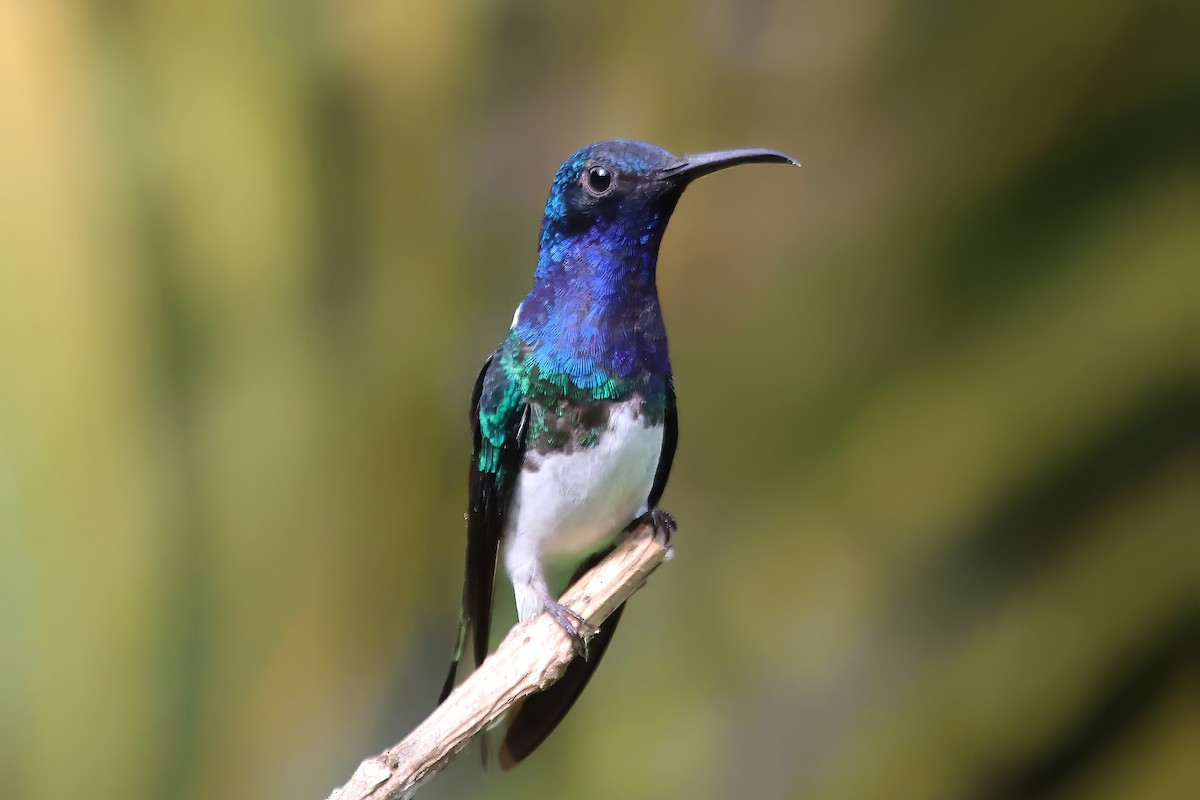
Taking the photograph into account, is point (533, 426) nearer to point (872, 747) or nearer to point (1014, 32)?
point (872, 747)

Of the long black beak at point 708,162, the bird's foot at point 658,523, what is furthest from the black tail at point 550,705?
the long black beak at point 708,162

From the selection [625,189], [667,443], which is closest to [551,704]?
[667,443]

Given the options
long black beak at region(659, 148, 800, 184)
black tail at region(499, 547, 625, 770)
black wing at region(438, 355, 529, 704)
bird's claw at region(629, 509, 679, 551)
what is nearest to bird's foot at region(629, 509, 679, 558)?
bird's claw at region(629, 509, 679, 551)

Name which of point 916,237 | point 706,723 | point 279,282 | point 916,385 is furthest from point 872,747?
point 279,282

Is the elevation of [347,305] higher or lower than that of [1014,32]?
lower

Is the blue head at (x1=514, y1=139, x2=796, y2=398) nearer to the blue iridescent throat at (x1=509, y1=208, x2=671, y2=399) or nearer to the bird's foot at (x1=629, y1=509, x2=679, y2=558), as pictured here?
the blue iridescent throat at (x1=509, y1=208, x2=671, y2=399)

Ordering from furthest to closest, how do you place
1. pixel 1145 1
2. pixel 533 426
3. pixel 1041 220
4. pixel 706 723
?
pixel 706 723, pixel 1041 220, pixel 1145 1, pixel 533 426

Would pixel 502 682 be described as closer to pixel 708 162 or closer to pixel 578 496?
pixel 578 496

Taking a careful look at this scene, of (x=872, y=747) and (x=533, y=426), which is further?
(x=872, y=747)
